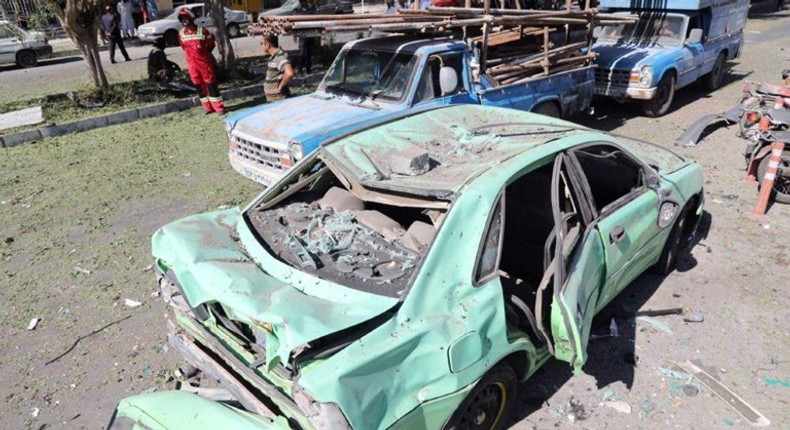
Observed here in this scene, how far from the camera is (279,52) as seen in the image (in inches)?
331

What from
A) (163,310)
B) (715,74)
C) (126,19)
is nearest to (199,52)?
(163,310)

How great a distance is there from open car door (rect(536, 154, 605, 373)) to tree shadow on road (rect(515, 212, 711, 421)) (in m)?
0.54

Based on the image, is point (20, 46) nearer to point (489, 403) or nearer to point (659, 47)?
point (659, 47)

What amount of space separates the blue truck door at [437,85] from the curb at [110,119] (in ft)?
21.4

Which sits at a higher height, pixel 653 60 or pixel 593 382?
pixel 653 60

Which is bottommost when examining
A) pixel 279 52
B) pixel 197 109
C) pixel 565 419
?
pixel 565 419

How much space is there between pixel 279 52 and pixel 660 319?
658 centimetres

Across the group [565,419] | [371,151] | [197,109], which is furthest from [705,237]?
[197,109]

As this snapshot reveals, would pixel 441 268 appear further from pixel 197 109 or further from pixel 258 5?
pixel 258 5

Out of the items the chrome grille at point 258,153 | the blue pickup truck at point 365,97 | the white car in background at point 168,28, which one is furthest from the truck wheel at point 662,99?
the white car in background at point 168,28

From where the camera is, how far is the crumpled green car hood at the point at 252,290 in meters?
2.39

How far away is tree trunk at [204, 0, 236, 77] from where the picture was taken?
13055 millimetres

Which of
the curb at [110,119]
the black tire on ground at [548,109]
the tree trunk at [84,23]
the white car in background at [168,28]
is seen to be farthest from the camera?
the white car in background at [168,28]

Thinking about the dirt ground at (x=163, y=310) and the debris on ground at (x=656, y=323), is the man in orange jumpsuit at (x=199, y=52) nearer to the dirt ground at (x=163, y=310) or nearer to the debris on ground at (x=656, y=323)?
the dirt ground at (x=163, y=310)
